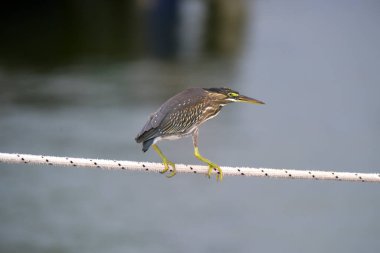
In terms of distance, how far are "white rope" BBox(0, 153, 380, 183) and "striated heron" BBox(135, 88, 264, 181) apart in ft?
0.30

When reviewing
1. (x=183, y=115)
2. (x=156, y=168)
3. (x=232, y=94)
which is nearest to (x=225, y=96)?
(x=232, y=94)

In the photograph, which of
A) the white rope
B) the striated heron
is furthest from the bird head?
the white rope

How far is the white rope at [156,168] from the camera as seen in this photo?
199 centimetres

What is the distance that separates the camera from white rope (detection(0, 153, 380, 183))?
1990 mm

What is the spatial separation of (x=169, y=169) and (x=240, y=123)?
731cm

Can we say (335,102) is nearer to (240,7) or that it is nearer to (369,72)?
(369,72)

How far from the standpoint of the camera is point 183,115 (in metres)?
2.27

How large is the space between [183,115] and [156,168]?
0.87ft

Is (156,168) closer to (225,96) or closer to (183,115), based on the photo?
(183,115)

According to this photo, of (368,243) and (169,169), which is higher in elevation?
(169,169)

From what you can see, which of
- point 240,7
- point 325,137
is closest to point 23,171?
point 325,137

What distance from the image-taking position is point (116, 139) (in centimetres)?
838

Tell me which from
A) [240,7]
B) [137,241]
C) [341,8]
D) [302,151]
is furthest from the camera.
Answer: [341,8]

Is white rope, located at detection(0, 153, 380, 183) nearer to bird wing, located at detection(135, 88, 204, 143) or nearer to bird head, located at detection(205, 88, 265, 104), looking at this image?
bird wing, located at detection(135, 88, 204, 143)
